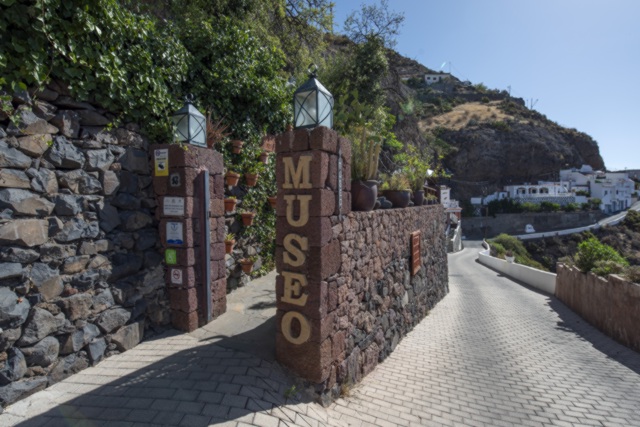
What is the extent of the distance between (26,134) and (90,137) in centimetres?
64

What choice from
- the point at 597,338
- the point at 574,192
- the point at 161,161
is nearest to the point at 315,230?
the point at 161,161

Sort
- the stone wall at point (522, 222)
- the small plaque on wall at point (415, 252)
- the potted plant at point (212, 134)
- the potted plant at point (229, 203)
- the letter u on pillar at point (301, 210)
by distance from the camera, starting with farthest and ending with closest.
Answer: the stone wall at point (522, 222) < the small plaque on wall at point (415, 252) < the potted plant at point (229, 203) < the potted plant at point (212, 134) < the letter u on pillar at point (301, 210)

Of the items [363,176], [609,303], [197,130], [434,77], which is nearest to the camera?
[197,130]

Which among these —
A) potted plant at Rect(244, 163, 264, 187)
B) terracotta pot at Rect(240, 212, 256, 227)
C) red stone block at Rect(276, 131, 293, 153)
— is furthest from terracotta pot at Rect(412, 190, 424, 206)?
red stone block at Rect(276, 131, 293, 153)

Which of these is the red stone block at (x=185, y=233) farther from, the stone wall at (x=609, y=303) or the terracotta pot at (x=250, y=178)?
the stone wall at (x=609, y=303)

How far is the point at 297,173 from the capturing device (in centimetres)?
350

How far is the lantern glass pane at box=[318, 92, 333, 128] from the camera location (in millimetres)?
3553

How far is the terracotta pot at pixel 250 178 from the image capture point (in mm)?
5910

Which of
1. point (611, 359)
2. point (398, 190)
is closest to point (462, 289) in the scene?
point (611, 359)

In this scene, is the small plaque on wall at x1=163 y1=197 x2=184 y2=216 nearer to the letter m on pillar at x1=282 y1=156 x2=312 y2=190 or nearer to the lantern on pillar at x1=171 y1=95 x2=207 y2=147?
the lantern on pillar at x1=171 y1=95 x2=207 y2=147

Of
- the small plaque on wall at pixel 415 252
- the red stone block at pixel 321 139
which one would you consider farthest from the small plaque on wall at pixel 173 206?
the small plaque on wall at pixel 415 252

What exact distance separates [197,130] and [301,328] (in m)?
2.84

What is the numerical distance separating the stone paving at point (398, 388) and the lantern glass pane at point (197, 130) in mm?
2453

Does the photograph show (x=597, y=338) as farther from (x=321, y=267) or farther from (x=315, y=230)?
(x=315, y=230)
